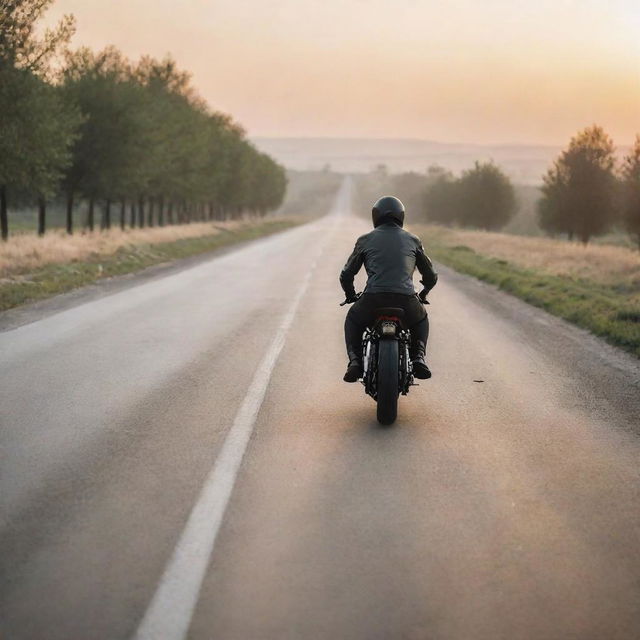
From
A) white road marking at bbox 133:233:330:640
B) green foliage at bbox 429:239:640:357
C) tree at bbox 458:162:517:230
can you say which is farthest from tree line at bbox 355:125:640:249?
white road marking at bbox 133:233:330:640

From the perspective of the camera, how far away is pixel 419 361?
22.1 ft

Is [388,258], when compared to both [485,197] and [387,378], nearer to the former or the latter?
[387,378]

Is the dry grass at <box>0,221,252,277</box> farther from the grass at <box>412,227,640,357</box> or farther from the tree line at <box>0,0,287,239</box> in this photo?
the grass at <box>412,227,640,357</box>

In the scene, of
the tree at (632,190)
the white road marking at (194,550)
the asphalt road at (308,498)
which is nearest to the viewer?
the white road marking at (194,550)

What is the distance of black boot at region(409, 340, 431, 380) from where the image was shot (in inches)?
262

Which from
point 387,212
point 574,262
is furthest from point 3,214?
point 387,212

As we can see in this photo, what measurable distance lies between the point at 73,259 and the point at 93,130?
15671 millimetres

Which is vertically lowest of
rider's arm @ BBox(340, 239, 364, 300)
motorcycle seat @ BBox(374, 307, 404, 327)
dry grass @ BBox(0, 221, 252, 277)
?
dry grass @ BBox(0, 221, 252, 277)

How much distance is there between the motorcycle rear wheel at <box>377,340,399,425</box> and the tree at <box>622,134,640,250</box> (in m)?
39.2

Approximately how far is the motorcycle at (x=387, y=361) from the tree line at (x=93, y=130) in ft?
70.9

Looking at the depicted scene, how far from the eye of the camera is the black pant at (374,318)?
21.6ft

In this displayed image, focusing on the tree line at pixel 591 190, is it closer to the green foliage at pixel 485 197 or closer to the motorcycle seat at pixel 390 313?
the green foliage at pixel 485 197

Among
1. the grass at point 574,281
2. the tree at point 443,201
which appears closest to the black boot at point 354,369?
the grass at point 574,281

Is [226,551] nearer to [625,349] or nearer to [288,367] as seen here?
[288,367]
